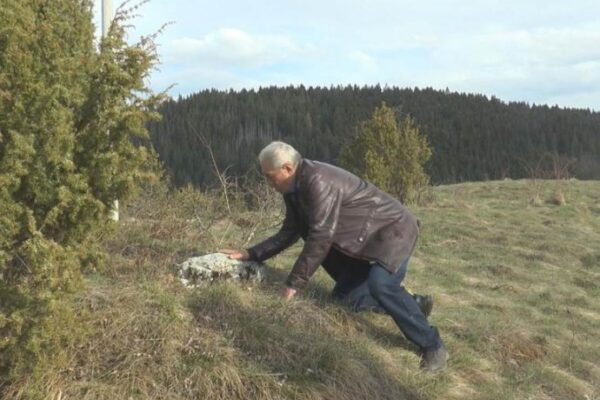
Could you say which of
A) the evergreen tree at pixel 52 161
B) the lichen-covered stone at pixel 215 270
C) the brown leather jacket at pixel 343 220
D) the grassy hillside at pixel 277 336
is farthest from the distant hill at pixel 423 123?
the evergreen tree at pixel 52 161

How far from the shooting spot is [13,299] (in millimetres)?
3393

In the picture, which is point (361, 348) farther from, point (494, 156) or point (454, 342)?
point (494, 156)

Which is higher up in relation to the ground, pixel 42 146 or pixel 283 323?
pixel 42 146

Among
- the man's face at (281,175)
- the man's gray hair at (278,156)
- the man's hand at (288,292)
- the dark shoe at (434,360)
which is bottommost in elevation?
the dark shoe at (434,360)

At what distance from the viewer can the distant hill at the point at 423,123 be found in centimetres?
8562

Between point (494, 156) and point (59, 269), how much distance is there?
9011cm

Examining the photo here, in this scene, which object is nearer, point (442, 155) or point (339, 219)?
point (339, 219)

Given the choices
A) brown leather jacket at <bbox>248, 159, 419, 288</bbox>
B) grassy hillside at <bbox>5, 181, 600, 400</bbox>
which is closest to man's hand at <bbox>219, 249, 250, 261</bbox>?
grassy hillside at <bbox>5, 181, 600, 400</bbox>

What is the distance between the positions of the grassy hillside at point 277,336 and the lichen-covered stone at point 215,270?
0.45ft

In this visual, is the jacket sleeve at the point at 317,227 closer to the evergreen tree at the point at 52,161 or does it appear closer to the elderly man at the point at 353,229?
the elderly man at the point at 353,229

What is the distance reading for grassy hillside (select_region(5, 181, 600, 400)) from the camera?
12.3ft

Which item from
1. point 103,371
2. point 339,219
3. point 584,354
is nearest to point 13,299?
point 103,371

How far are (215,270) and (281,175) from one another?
102 cm

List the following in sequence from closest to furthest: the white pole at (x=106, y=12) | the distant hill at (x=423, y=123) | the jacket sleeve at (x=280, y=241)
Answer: the jacket sleeve at (x=280, y=241) → the white pole at (x=106, y=12) → the distant hill at (x=423, y=123)
